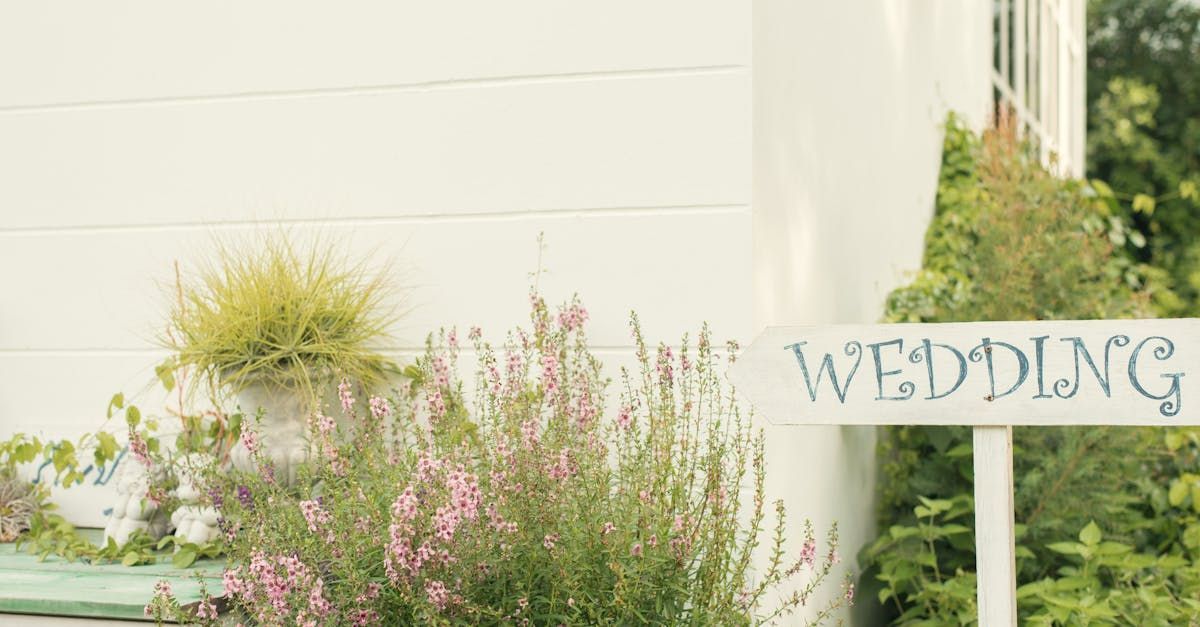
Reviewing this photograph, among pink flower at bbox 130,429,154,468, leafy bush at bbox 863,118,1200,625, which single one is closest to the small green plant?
pink flower at bbox 130,429,154,468

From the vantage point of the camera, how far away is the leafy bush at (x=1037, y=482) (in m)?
3.35

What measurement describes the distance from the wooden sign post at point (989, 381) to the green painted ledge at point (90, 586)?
1200 mm

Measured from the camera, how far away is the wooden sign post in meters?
2.05

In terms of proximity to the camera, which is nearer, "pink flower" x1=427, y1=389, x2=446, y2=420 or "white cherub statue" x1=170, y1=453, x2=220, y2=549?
"pink flower" x1=427, y1=389, x2=446, y2=420

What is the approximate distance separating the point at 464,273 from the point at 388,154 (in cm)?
34

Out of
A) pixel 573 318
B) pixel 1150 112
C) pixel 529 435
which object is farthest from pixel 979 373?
pixel 1150 112

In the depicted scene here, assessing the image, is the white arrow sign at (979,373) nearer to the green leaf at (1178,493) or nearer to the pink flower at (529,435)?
the pink flower at (529,435)

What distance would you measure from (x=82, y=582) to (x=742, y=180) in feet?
5.18

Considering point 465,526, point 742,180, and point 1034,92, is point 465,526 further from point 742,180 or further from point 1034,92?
point 1034,92

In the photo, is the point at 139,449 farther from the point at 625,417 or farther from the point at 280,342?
the point at 625,417

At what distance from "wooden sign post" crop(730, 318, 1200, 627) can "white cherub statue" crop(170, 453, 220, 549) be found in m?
1.25

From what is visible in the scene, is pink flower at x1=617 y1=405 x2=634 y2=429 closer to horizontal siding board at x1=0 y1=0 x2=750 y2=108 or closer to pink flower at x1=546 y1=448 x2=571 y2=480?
pink flower at x1=546 y1=448 x2=571 y2=480

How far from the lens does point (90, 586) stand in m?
2.53

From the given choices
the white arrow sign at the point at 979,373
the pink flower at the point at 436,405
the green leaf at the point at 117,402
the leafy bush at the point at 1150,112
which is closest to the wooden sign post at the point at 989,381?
the white arrow sign at the point at 979,373
